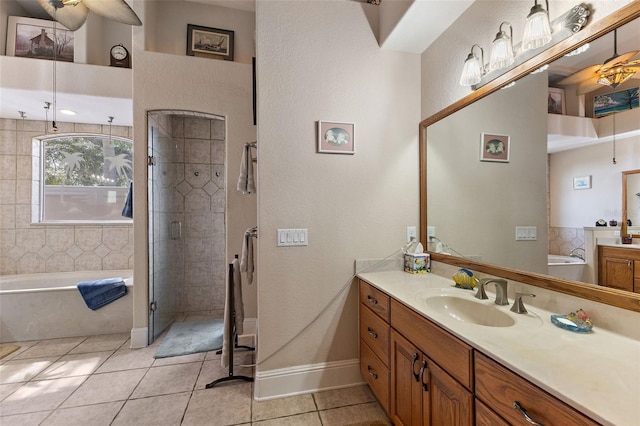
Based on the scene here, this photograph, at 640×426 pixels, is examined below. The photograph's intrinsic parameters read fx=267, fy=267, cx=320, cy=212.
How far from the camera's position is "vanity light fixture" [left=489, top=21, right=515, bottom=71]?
1.37 meters

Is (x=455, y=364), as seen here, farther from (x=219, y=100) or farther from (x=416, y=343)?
(x=219, y=100)

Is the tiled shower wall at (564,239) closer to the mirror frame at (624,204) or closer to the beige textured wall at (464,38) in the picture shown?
the mirror frame at (624,204)

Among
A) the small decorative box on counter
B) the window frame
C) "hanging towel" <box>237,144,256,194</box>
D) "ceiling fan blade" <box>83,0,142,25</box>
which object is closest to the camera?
"ceiling fan blade" <box>83,0,142,25</box>

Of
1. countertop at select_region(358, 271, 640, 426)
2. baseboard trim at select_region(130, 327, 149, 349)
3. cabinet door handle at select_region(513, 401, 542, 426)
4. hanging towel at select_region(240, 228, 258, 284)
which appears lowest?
baseboard trim at select_region(130, 327, 149, 349)

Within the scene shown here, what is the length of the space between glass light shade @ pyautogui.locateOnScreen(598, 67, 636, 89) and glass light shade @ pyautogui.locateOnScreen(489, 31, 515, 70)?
42 centimetres

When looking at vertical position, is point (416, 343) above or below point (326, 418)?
above

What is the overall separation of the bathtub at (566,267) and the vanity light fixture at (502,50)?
100 centimetres

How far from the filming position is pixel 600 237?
1.07 metres

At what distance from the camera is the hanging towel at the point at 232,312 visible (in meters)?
2.03

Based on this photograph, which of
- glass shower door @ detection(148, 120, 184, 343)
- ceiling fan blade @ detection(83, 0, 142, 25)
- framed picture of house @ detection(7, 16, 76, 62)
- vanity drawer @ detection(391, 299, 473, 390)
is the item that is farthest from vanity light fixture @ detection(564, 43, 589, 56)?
framed picture of house @ detection(7, 16, 76, 62)

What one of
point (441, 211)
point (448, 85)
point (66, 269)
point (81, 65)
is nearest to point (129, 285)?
point (66, 269)

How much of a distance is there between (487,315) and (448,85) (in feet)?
4.87

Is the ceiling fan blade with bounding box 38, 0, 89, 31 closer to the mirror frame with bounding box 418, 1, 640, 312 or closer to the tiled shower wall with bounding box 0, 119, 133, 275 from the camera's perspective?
the tiled shower wall with bounding box 0, 119, 133, 275

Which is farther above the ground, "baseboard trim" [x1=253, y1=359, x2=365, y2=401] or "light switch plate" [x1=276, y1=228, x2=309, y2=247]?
"light switch plate" [x1=276, y1=228, x2=309, y2=247]
